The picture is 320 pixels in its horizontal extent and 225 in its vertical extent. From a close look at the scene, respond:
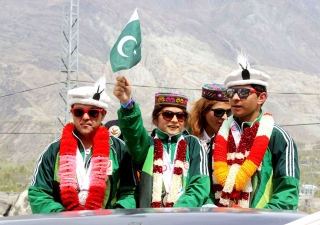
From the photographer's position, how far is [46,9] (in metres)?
167

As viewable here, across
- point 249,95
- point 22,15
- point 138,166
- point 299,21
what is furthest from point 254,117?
point 299,21

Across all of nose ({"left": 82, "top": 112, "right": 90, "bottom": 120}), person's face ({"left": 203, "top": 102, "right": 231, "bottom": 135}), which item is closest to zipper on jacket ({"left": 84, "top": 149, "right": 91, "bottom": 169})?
nose ({"left": 82, "top": 112, "right": 90, "bottom": 120})

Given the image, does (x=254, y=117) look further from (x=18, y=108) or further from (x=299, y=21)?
(x=299, y=21)

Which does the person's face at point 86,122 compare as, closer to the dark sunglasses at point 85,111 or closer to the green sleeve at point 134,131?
the dark sunglasses at point 85,111

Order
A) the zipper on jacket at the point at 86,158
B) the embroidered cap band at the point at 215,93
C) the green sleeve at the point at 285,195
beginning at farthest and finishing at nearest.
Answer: the embroidered cap band at the point at 215,93, the zipper on jacket at the point at 86,158, the green sleeve at the point at 285,195

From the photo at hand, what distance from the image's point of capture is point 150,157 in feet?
17.2

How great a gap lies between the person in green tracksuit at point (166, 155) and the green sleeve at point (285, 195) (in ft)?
1.50

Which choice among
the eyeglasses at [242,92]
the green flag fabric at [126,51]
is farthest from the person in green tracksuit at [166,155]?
the eyeglasses at [242,92]

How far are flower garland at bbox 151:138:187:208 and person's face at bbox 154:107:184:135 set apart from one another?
15 centimetres

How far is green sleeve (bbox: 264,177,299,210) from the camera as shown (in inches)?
188

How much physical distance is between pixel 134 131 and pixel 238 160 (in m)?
0.77

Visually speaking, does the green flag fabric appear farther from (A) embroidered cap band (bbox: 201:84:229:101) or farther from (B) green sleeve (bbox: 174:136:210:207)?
(A) embroidered cap band (bbox: 201:84:229:101)

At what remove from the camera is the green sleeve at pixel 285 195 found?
15.7 feet

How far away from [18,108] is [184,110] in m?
107
